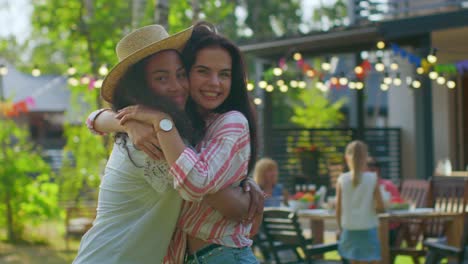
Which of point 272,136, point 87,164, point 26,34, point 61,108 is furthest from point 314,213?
point 26,34

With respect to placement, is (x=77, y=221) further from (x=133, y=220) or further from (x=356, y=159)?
(x=133, y=220)

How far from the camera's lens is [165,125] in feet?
9.12

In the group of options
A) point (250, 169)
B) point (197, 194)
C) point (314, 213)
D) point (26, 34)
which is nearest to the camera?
point (197, 194)

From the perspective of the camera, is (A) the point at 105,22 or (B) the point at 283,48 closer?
(A) the point at 105,22

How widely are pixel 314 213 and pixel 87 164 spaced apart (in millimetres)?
7302

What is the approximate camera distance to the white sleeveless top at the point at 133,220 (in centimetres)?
293

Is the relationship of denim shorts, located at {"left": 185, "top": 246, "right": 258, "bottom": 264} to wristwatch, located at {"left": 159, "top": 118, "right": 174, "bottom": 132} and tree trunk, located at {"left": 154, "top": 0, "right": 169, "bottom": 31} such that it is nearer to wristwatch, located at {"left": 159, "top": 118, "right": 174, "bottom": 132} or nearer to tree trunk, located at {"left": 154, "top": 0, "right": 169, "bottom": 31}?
wristwatch, located at {"left": 159, "top": 118, "right": 174, "bottom": 132}

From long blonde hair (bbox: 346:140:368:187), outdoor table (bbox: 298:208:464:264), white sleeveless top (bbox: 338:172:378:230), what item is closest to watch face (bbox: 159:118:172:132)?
long blonde hair (bbox: 346:140:368:187)

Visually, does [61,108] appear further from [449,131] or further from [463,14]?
[463,14]

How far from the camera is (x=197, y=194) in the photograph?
275 centimetres

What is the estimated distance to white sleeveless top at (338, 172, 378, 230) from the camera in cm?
818

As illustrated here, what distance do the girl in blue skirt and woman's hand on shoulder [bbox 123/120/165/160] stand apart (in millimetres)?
5409

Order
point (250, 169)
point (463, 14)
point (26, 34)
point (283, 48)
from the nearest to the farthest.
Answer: point (250, 169)
point (463, 14)
point (283, 48)
point (26, 34)

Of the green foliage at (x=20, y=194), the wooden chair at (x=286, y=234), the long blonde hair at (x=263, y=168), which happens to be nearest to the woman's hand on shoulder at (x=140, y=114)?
the wooden chair at (x=286, y=234)
